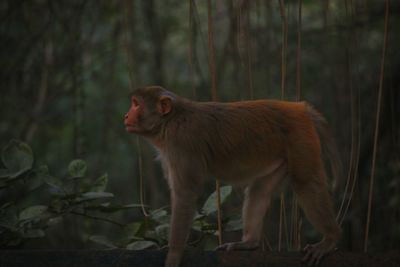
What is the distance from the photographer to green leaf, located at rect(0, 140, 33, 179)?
5.23m

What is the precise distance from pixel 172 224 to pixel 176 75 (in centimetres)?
666

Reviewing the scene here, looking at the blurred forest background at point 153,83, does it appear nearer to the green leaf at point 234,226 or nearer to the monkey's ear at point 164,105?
the green leaf at point 234,226

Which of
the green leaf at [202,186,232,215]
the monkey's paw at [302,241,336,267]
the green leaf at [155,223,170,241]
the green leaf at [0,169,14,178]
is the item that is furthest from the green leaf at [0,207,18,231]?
the monkey's paw at [302,241,336,267]

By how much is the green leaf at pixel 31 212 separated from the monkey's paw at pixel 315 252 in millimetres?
1835

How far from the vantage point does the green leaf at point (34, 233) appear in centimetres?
511

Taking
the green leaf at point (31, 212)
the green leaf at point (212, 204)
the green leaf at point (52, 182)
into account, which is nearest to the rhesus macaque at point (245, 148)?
the green leaf at point (212, 204)

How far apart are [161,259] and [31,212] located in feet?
3.40

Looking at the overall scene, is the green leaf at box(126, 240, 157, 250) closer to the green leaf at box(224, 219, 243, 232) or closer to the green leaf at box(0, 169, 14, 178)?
the green leaf at box(224, 219, 243, 232)

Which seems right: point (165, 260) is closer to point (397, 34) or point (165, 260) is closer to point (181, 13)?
point (397, 34)

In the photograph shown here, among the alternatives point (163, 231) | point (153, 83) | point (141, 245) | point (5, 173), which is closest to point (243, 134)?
point (163, 231)

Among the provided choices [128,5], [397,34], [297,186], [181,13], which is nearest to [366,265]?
[297,186]

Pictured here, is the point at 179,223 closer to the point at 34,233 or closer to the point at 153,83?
the point at 34,233

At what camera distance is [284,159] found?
5332 millimetres

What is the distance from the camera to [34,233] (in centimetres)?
514
